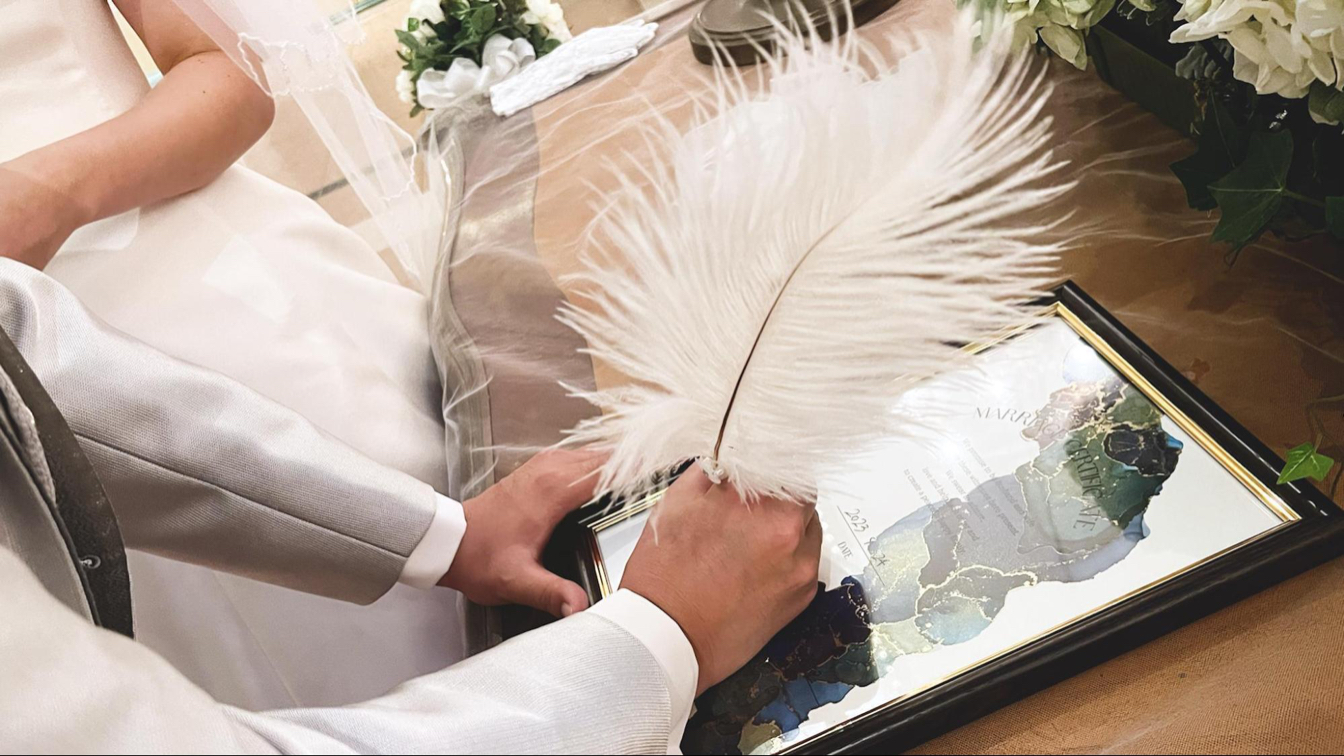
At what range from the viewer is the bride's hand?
786 mm

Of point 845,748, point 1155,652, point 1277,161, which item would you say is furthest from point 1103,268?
point 845,748

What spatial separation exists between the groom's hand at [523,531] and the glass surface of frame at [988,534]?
46 millimetres

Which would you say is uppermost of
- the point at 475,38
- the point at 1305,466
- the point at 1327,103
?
the point at 475,38

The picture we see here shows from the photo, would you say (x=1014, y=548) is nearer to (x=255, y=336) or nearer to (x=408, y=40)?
(x=255, y=336)

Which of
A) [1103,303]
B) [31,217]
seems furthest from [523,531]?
[31,217]

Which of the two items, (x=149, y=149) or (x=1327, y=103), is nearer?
(x=1327, y=103)

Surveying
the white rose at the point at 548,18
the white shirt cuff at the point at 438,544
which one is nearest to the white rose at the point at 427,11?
the white rose at the point at 548,18

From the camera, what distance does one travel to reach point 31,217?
800 millimetres

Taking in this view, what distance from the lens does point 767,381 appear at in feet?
1.67

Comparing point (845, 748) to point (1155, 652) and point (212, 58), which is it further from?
point (212, 58)

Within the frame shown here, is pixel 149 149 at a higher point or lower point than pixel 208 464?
higher

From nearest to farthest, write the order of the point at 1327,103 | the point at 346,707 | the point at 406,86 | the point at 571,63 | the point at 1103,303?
the point at 346,707 → the point at 1327,103 → the point at 1103,303 → the point at 571,63 → the point at 406,86

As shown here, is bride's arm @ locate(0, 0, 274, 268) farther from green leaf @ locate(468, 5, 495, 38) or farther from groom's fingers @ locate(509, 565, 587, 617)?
groom's fingers @ locate(509, 565, 587, 617)

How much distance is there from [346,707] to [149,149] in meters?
0.65
